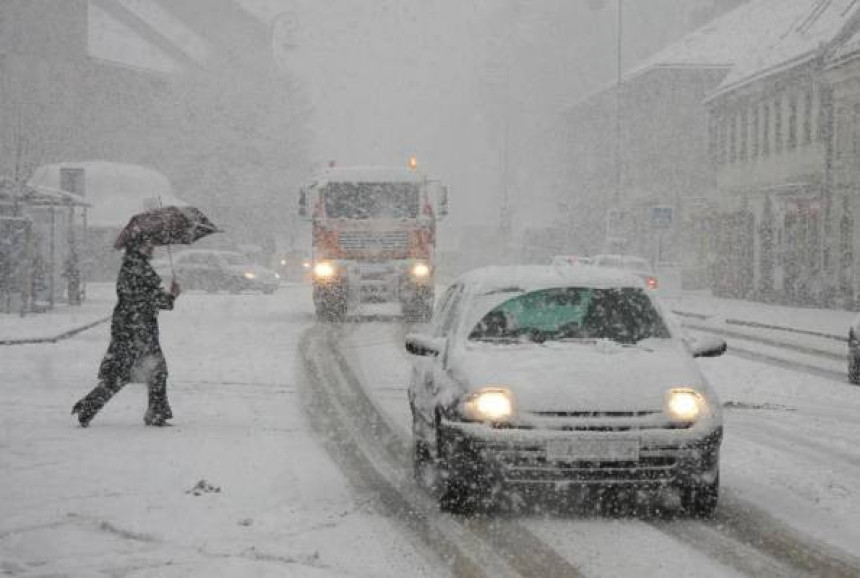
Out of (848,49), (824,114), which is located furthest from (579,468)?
(824,114)

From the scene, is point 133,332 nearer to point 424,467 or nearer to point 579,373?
point 424,467

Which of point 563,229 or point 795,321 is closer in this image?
point 795,321

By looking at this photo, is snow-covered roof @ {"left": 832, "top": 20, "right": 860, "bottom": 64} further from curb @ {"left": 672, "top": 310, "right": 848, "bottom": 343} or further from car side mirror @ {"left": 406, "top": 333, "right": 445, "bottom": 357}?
car side mirror @ {"left": 406, "top": 333, "right": 445, "bottom": 357}

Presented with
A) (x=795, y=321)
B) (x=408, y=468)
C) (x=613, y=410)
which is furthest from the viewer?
(x=795, y=321)

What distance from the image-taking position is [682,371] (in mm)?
8211

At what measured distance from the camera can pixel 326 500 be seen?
848 centimetres

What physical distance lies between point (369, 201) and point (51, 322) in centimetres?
667

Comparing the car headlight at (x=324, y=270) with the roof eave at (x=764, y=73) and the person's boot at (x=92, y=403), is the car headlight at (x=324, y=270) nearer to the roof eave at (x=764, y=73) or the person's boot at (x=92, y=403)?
the person's boot at (x=92, y=403)

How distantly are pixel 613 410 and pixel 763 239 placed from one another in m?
40.9

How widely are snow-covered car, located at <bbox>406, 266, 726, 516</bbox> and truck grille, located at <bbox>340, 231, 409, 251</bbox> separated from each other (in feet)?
61.7

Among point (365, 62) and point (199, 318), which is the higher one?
point (365, 62)

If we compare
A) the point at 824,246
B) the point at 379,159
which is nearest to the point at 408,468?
the point at 824,246

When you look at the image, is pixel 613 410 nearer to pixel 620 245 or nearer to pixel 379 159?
pixel 620 245

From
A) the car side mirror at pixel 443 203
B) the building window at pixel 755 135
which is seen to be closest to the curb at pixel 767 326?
the car side mirror at pixel 443 203
